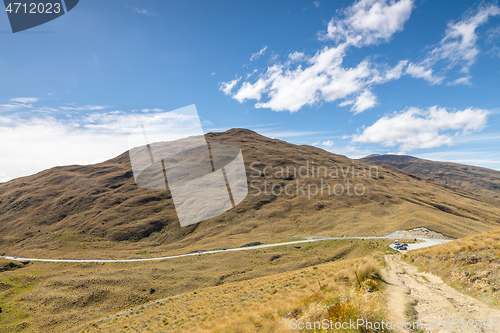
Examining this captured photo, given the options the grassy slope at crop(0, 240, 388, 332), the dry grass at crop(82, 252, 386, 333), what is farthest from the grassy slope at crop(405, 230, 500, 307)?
Result: the grassy slope at crop(0, 240, 388, 332)

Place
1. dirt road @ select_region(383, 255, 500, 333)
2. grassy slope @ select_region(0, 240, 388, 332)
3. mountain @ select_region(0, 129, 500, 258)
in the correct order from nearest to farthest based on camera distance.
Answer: dirt road @ select_region(383, 255, 500, 333) < grassy slope @ select_region(0, 240, 388, 332) < mountain @ select_region(0, 129, 500, 258)

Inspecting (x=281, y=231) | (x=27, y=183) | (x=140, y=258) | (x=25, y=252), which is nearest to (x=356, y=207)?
(x=281, y=231)

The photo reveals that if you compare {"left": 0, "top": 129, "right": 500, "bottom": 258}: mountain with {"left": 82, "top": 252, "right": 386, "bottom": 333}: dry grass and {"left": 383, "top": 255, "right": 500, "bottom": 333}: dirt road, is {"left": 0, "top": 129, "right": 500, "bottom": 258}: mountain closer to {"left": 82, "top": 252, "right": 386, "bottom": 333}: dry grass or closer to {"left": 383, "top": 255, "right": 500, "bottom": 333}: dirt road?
{"left": 82, "top": 252, "right": 386, "bottom": 333}: dry grass

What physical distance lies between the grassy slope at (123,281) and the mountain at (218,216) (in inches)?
706

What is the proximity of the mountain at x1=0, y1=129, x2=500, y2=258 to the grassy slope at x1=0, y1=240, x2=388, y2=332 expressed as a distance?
17926 millimetres

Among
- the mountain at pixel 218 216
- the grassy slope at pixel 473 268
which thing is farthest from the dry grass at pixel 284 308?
the mountain at pixel 218 216

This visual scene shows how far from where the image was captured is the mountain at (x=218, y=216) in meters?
A: 82.4

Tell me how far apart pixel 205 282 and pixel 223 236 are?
152 feet

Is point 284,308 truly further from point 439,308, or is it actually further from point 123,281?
point 123,281

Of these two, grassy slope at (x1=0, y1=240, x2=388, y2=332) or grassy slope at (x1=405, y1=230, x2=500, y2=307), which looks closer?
grassy slope at (x1=405, y1=230, x2=500, y2=307)

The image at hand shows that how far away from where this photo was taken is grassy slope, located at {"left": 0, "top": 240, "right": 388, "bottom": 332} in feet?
114

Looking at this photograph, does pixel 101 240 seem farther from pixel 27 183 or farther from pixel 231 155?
pixel 27 183

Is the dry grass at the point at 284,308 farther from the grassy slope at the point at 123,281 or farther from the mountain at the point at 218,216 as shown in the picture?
the mountain at the point at 218,216

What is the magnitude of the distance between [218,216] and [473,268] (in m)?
102
